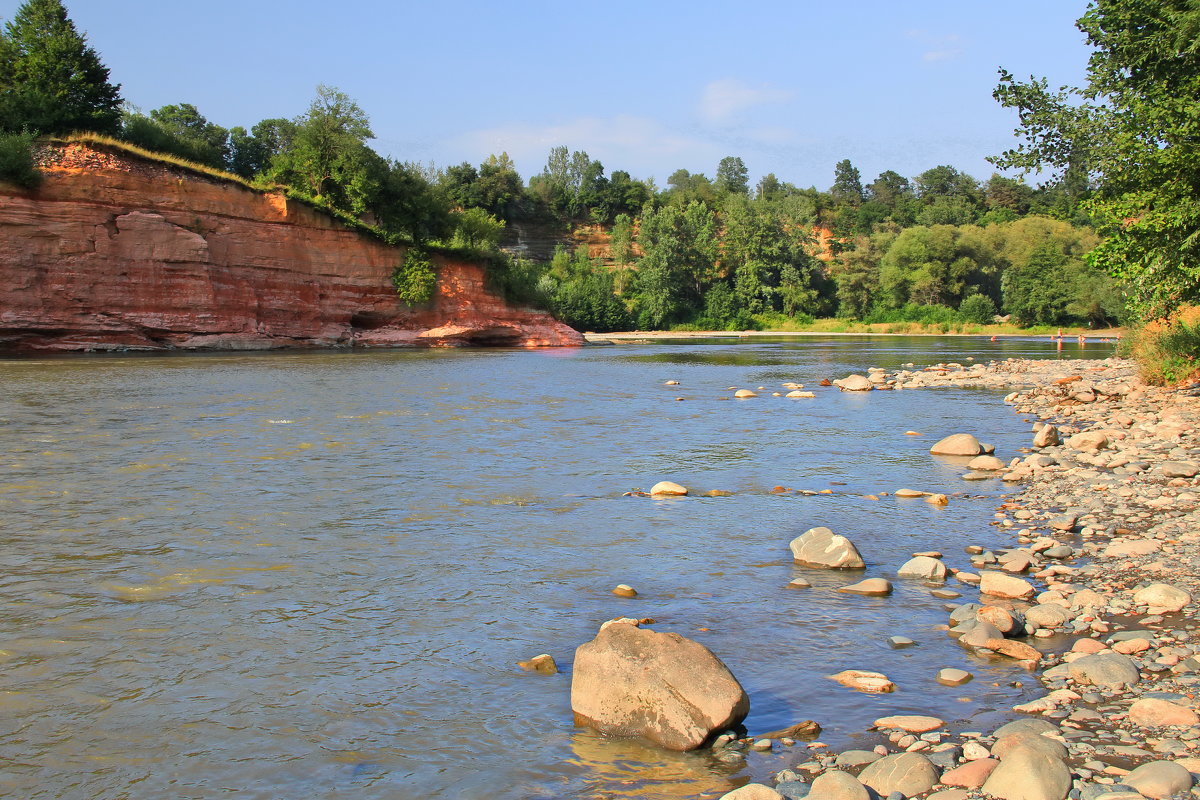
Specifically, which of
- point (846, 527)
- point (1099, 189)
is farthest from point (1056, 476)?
point (1099, 189)

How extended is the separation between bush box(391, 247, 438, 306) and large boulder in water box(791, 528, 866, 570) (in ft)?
162

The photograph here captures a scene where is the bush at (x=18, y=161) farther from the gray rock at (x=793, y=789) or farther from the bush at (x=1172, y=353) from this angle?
the bush at (x=1172, y=353)

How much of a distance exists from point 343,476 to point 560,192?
106 m

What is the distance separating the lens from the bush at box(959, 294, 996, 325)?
85.4 metres

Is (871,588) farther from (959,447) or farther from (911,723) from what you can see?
(959,447)

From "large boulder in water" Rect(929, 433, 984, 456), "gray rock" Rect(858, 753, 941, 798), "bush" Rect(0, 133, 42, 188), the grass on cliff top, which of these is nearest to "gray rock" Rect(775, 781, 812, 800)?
"gray rock" Rect(858, 753, 941, 798)

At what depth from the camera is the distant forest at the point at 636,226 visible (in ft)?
150

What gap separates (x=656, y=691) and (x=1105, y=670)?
305cm

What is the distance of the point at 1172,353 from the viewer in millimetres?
21297

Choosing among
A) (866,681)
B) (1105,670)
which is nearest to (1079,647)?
(1105,670)

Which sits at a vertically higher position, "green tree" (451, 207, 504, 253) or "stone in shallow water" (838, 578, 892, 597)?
"green tree" (451, 207, 504, 253)

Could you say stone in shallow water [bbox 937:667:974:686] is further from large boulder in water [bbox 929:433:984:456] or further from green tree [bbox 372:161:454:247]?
green tree [bbox 372:161:454:247]

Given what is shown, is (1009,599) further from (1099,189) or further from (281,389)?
(281,389)

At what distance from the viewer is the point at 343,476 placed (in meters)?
13.3
